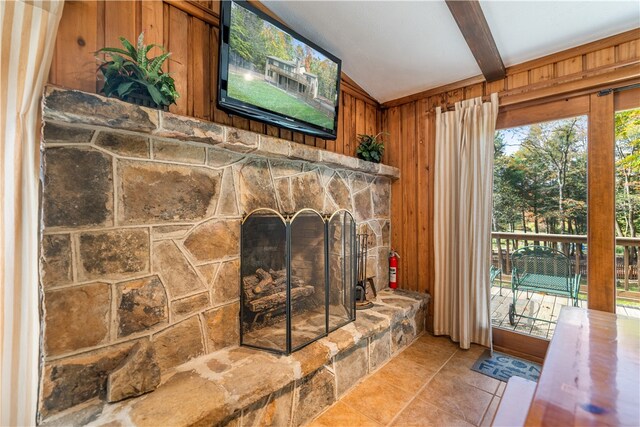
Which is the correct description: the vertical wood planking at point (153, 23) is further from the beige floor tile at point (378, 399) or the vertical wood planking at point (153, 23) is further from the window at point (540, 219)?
the window at point (540, 219)

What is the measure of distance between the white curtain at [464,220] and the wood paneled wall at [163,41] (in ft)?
4.87

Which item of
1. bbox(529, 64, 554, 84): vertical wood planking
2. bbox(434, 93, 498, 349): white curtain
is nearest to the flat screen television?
bbox(434, 93, 498, 349): white curtain

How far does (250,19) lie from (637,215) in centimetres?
295

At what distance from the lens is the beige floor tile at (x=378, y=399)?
1.70 meters

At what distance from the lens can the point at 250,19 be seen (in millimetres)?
1663

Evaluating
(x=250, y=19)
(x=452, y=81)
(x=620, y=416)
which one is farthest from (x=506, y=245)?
(x=250, y=19)

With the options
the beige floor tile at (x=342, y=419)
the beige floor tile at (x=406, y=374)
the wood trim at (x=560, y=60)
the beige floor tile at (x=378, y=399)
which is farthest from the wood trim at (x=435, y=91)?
the beige floor tile at (x=342, y=419)

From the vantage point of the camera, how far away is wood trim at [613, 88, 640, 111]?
1924 millimetres

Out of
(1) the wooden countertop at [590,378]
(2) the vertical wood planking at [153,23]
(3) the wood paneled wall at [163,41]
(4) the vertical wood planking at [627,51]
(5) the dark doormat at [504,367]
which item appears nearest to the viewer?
(1) the wooden countertop at [590,378]

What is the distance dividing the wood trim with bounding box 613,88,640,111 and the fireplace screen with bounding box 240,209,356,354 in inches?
82.0

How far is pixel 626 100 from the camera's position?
1.96 metres

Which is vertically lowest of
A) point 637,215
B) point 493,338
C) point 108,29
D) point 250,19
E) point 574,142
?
point 493,338

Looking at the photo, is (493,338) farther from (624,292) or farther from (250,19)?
(250,19)

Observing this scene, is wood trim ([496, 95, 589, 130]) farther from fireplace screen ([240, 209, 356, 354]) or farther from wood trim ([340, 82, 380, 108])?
fireplace screen ([240, 209, 356, 354])
